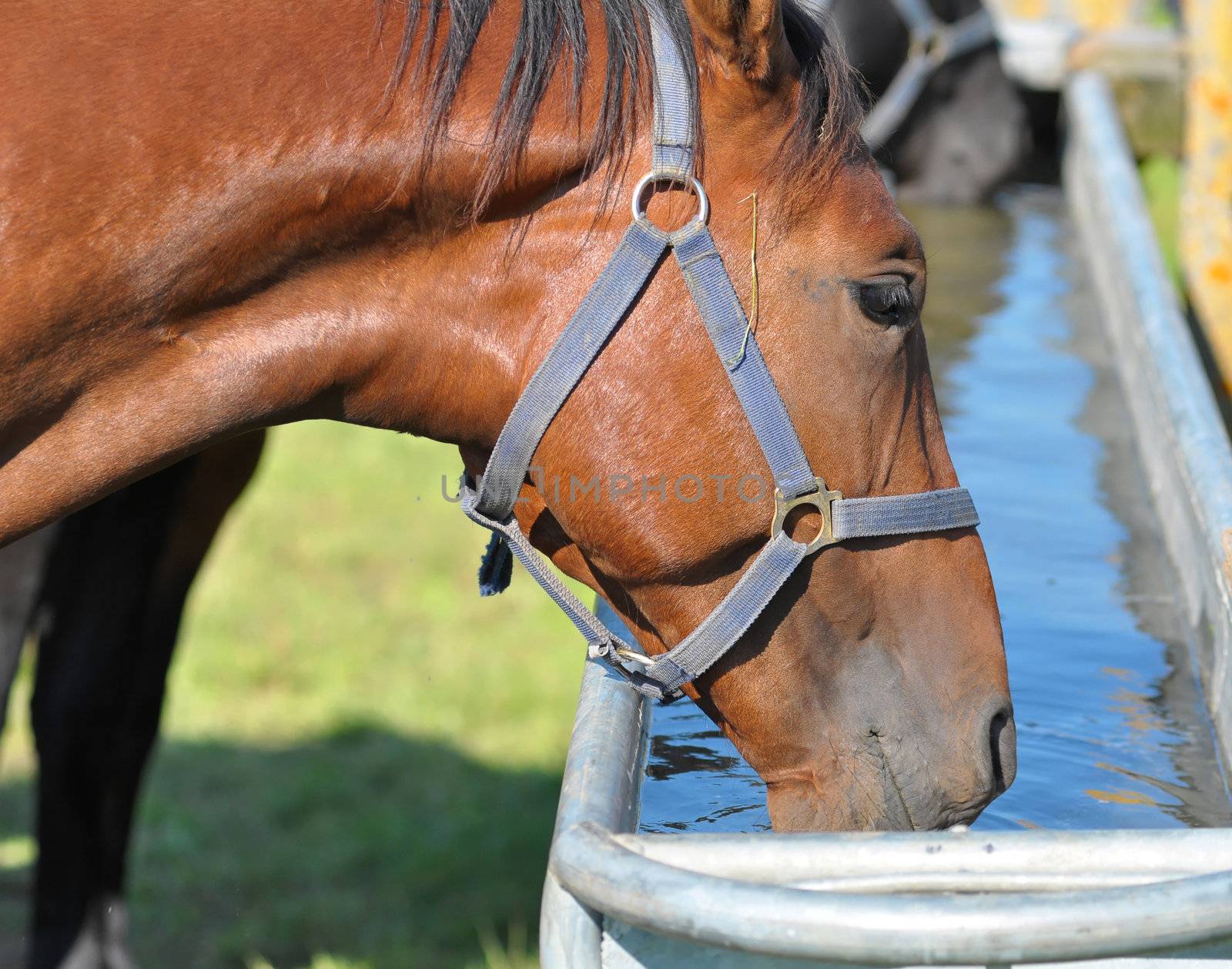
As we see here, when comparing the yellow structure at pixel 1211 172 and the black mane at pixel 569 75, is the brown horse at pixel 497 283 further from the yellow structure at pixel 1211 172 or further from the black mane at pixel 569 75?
the yellow structure at pixel 1211 172

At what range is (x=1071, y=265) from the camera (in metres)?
4.54

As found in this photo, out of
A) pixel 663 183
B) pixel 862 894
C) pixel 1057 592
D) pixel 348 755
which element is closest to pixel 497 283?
pixel 663 183

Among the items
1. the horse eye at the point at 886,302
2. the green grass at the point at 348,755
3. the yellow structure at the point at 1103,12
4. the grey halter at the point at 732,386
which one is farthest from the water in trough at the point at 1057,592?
the yellow structure at the point at 1103,12

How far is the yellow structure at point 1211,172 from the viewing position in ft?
12.1

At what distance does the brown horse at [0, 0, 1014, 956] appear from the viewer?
59.4 inches

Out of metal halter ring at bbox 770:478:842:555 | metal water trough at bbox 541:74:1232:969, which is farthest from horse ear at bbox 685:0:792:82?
metal water trough at bbox 541:74:1232:969

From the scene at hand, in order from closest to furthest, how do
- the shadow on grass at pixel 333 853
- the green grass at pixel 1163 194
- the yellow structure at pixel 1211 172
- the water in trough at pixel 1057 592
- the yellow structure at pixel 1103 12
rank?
the water in trough at pixel 1057 592, the shadow on grass at pixel 333 853, the yellow structure at pixel 1211 172, the green grass at pixel 1163 194, the yellow structure at pixel 1103 12

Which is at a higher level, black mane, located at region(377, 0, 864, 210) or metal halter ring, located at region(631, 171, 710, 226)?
black mane, located at region(377, 0, 864, 210)

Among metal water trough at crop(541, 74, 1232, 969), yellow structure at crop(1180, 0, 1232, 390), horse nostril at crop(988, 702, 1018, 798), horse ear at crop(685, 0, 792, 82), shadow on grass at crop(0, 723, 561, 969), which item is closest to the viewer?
metal water trough at crop(541, 74, 1232, 969)

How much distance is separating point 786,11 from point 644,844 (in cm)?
102

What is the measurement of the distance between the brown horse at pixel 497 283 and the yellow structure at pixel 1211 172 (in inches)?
97.5

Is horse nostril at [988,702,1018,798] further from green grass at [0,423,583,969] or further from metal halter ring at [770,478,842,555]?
green grass at [0,423,583,969]

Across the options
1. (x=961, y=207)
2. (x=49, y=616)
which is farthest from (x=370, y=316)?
(x=961, y=207)

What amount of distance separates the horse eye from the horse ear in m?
0.28
